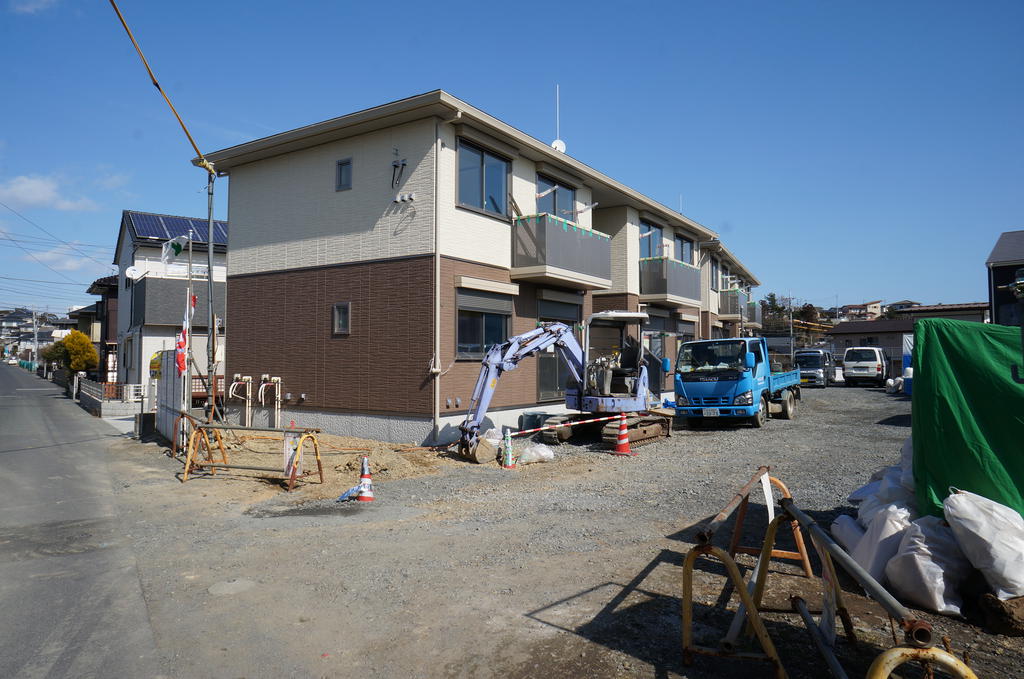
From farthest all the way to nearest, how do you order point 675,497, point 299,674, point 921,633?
point 675,497, point 299,674, point 921,633

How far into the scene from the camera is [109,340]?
120ft

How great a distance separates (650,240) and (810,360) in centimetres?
1706

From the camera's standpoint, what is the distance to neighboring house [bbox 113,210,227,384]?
2662 cm

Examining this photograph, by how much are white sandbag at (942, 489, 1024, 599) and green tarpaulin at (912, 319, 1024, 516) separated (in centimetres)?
45

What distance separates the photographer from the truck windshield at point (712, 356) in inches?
666

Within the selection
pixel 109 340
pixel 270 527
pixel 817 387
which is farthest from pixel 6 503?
pixel 817 387

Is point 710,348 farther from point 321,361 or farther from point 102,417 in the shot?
point 102,417

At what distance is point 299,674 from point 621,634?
2.25 metres

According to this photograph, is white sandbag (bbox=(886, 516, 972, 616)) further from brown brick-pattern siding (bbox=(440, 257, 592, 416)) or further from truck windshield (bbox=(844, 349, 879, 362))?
truck windshield (bbox=(844, 349, 879, 362))

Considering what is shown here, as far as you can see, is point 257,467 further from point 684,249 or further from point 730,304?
point 730,304

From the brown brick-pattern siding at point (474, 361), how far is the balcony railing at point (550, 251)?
23.9 inches

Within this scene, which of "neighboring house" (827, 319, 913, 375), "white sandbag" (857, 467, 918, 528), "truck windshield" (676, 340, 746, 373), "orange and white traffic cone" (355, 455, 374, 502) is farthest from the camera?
"neighboring house" (827, 319, 913, 375)

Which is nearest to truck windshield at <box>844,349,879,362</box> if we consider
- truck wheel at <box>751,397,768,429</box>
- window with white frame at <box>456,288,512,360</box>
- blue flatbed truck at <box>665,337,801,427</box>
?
truck wheel at <box>751,397,768,429</box>

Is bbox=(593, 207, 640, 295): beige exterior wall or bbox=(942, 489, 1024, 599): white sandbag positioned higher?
bbox=(593, 207, 640, 295): beige exterior wall
